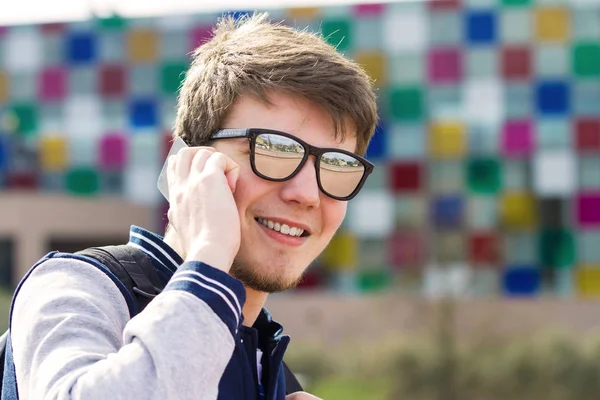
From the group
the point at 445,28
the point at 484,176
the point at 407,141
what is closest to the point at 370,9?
the point at 445,28

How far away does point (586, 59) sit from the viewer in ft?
61.4

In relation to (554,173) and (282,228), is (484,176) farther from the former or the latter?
(282,228)

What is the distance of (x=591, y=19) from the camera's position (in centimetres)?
1880

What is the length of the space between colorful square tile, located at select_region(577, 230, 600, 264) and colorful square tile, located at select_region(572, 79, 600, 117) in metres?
2.26

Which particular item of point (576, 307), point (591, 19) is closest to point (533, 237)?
point (576, 307)

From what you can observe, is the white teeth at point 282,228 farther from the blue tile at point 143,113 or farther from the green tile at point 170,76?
the blue tile at point 143,113

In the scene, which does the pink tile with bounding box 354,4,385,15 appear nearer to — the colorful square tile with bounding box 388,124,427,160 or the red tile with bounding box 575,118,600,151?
the colorful square tile with bounding box 388,124,427,160

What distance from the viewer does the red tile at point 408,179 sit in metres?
18.9

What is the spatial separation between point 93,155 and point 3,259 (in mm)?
2871

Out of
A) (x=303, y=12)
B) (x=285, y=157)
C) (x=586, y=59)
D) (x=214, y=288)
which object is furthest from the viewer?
(x=303, y=12)

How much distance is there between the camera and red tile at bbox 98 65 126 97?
20.3 meters

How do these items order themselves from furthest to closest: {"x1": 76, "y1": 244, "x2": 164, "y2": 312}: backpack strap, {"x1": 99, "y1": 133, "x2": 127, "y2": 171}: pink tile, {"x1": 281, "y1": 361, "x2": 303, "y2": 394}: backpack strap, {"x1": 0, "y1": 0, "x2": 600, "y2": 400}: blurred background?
{"x1": 99, "y1": 133, "x2": 127, "y2": 171}: pink tile < {"x1": 0, "y1": 0, "x2": 600, "y2": 400}: blurred background < {"x1": 281, "y1": 361, "x2": 303, "y2": 394}: backpack strap < {"x1": 76, "y1": 244, "x2": 164, "y2": 312}: backpack strap

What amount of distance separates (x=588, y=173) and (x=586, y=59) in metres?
2.17

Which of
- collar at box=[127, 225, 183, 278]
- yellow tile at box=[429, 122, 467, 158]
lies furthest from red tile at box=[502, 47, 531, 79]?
collar at box=[127, 225, 183, 278]
